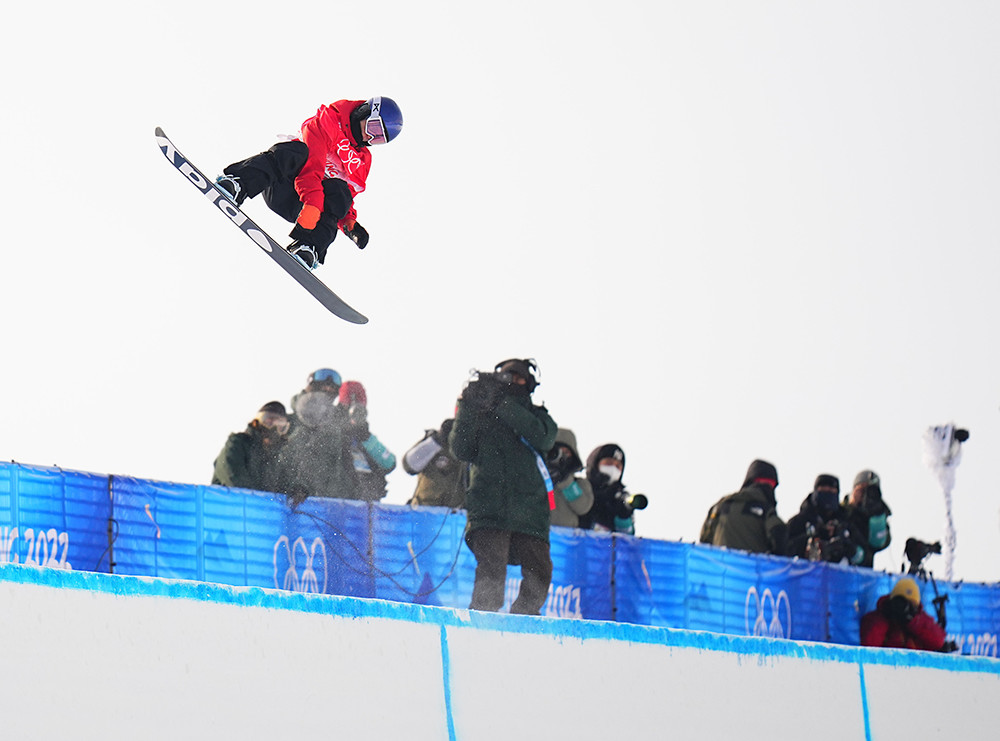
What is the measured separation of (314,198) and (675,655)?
264 cm

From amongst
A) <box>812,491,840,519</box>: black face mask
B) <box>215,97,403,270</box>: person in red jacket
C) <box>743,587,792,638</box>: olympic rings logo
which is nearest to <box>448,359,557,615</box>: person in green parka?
<box>215,97,403,270</box>: person in red jacket

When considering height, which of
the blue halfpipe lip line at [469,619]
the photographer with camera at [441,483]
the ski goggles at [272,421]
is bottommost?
the blue halfpipe lip line at [469,619]

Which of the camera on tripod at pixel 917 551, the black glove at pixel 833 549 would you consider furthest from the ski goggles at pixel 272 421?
the camera on tripod at pixel 917 551

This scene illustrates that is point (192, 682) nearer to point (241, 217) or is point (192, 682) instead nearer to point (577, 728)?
point (577, 728)

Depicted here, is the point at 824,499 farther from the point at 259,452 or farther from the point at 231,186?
the point at 231,186

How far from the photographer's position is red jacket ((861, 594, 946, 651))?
8.62 metres

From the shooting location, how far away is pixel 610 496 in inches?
302

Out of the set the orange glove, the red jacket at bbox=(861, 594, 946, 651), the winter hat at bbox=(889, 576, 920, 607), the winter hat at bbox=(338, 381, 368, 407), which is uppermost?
the orange glove

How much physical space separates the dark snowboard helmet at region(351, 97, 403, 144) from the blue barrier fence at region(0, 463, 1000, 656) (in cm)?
174

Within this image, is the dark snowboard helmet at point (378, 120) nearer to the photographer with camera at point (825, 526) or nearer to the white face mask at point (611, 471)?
the white face mask at point (611, 471)

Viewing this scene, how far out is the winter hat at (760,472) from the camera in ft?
27.6

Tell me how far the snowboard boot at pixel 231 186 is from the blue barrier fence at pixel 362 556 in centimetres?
131

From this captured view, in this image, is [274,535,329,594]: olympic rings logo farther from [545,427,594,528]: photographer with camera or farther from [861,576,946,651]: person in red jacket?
[861,576,946,651]: person in red jacket

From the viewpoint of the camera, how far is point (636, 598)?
25.5ft
